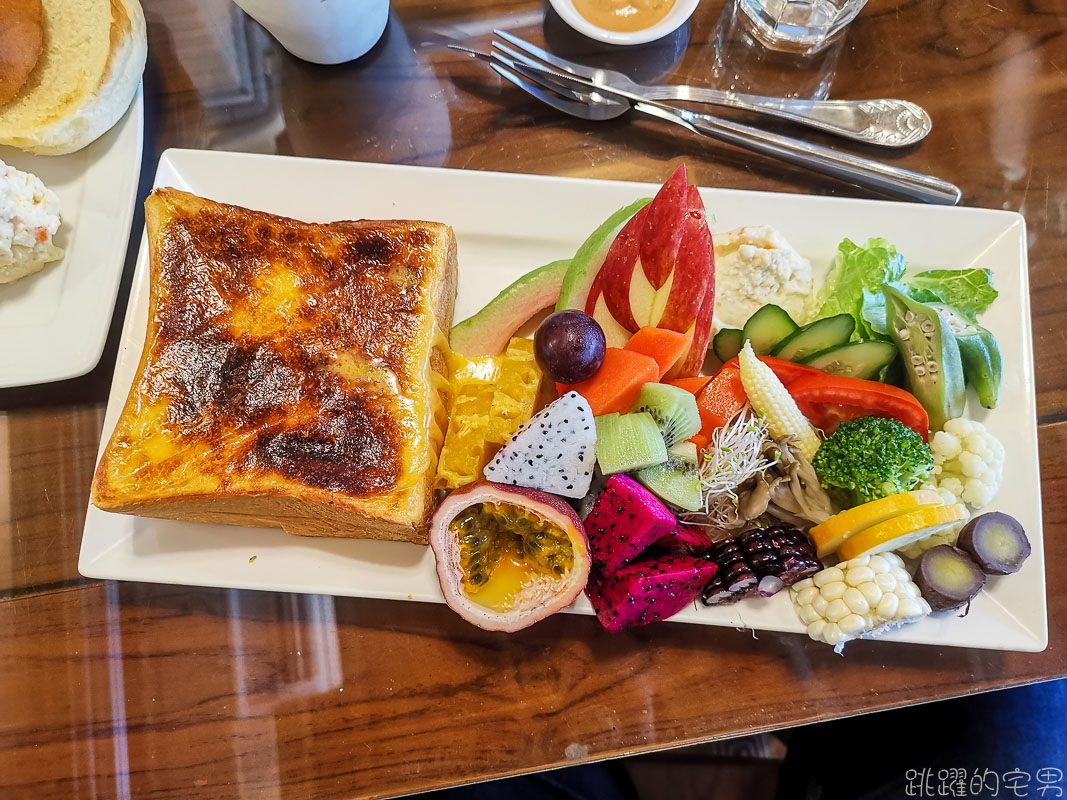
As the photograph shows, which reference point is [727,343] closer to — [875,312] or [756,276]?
[756,276]

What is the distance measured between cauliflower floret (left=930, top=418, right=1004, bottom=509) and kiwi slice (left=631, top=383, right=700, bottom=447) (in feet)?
1.98

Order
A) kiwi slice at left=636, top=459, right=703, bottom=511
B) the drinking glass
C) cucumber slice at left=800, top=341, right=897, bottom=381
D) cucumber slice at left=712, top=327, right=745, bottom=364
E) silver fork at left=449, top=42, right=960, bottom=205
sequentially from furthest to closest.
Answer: the drinking glass
silver fork at left=449, top=42, right=960, bottom=205
cucumber slice at left=712, top=327, right=745, bottom=364
cucumber slice at left=800, top=341, right=897, bottom=381
kiwi slice at left=636, top=459, right=703, bottom=511

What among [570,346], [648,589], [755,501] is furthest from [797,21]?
[648,589]

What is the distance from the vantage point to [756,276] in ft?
6.01

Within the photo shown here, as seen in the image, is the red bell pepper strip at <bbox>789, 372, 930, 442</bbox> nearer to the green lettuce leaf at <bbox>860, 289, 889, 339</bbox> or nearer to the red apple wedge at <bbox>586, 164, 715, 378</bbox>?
the green lettuce leaf at <bbox>860, 289, 889, 339</bbox>

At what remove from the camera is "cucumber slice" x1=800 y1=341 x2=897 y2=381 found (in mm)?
1734

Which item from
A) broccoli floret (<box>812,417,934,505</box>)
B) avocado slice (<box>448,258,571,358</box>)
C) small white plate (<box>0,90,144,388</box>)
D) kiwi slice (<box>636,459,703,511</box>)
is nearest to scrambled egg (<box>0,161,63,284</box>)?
small white plate (<box>0,90,144,388</box>)

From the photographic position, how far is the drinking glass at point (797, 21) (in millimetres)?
2195

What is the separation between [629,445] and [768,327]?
52 centimetres

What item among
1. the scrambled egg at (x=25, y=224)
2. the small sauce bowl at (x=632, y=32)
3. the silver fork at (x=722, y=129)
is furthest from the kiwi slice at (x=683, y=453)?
the scrambled egg at (x=25, y=224)

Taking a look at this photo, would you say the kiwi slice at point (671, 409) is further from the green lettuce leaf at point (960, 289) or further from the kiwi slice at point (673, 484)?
the green lettuce leaf at point (960, 289)

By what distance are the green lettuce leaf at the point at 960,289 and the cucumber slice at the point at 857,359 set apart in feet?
0.67

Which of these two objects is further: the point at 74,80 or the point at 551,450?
the point at 74,80

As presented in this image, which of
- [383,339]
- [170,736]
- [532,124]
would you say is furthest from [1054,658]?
[170,736]
